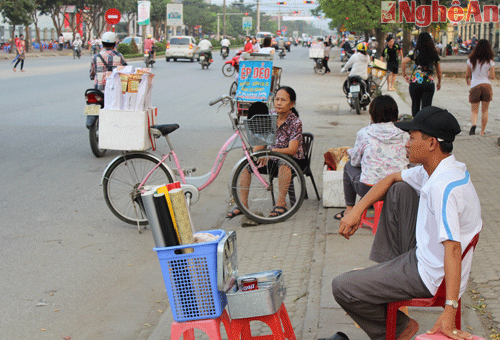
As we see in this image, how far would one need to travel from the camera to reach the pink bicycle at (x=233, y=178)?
5.90 meters

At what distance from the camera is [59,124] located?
1269cm

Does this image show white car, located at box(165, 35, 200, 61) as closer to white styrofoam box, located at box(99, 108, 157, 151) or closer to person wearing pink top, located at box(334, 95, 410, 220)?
white styrofoam box, located at box(99, 108, 157, 151)

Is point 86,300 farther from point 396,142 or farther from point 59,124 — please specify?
point 59,124

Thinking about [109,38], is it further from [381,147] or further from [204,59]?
[204,59]

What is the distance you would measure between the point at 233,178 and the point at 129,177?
99cm

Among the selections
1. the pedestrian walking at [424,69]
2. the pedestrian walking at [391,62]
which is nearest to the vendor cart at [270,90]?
the pedestrian walking at [424,69]

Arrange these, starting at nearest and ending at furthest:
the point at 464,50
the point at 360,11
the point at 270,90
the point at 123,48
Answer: the point at 270,90
the point at 360,11
the point at 123,48
the point at 464,50

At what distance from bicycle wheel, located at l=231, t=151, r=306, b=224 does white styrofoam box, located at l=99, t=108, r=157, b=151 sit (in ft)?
3.12

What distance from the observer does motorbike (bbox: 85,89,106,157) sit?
869 cm

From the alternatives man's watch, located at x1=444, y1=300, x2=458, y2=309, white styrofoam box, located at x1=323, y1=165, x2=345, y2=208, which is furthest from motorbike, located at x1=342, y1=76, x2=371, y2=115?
man's watch, located at x1=444, y1=300, x2=458, y2=309

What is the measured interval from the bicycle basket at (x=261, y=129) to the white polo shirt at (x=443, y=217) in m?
2.79

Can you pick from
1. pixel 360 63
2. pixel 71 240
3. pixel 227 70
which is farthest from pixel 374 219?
pixel 227 70

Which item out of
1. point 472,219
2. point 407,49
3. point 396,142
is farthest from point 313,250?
point 407,49

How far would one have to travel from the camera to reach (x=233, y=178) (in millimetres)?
5930
